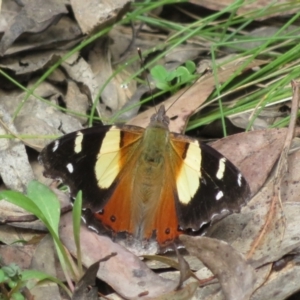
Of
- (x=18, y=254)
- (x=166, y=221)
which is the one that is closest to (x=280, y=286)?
(x=166, y=221)

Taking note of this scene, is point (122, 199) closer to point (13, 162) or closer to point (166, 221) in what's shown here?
point (166, 221)

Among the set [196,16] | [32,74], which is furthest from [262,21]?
[32,74]

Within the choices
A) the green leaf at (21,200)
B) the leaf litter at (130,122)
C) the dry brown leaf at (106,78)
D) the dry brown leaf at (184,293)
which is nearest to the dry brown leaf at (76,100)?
the leaf litter at (130,122)

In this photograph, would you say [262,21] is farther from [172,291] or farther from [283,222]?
[172,291]

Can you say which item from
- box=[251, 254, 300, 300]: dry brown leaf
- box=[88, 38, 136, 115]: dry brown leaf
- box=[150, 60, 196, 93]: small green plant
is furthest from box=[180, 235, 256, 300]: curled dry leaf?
box=[88, 38, 136, 115]: dry brown leaf

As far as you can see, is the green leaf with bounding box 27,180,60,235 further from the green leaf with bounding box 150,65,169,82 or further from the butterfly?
the green leaf with bounding box 150,65,169,82
